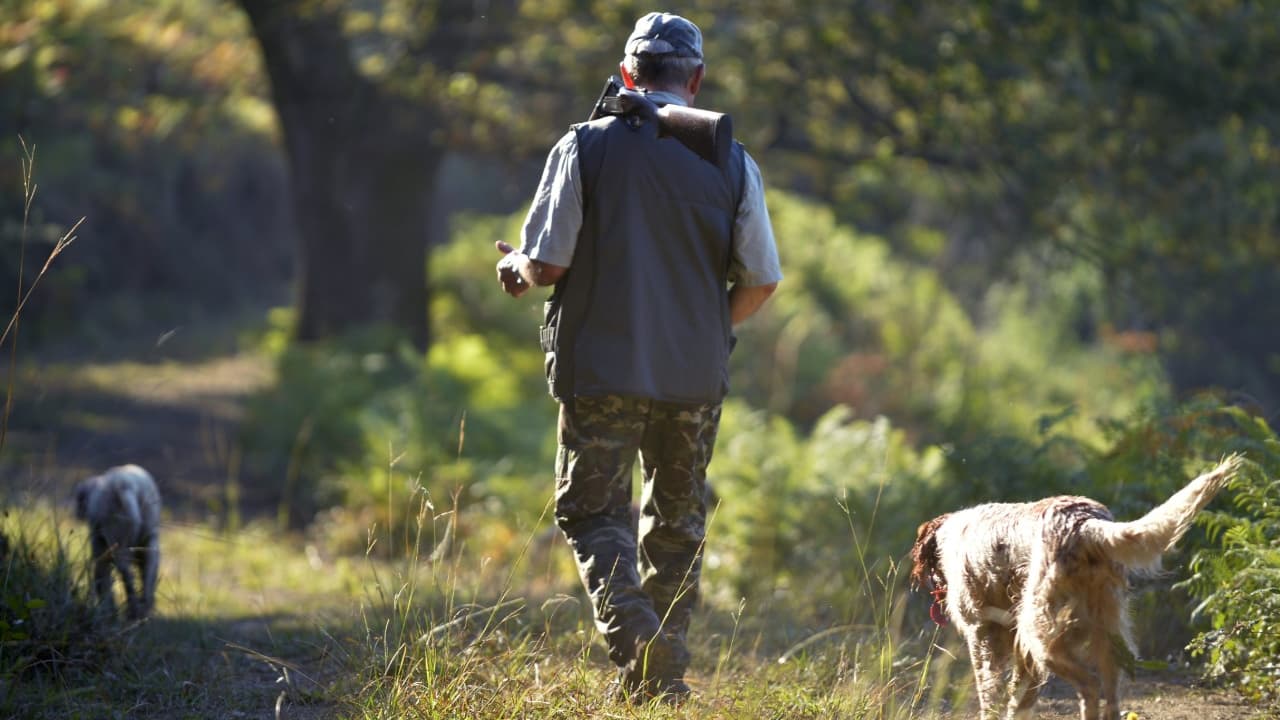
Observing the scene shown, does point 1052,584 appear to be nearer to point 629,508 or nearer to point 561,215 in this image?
point 629,508

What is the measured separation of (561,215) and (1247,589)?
8.65 ft

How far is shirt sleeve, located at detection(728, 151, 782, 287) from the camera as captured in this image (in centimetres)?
434

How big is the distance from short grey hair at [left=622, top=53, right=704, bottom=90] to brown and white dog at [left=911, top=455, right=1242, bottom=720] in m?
1.75

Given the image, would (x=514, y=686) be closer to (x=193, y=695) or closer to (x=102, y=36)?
(x=193, y=695)

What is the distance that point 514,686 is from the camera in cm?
420

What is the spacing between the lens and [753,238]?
4.35 m

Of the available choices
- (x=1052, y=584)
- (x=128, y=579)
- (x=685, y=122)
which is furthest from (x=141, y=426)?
(x=1052, y=584)

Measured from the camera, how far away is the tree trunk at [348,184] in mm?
11977

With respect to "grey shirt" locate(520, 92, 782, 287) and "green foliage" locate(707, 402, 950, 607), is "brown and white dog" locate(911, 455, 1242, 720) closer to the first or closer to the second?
"grey shirt" locate(520, 92, 782, 287)

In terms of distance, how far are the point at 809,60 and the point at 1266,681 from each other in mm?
6746

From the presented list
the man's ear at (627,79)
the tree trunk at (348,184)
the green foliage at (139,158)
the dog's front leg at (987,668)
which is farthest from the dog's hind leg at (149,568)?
the tree trunk at (348,184)

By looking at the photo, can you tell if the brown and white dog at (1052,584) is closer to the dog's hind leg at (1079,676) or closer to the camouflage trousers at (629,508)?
the dog's hind leg at (1079,676)

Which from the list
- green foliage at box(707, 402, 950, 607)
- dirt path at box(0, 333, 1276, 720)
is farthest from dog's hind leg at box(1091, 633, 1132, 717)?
green foliage at box(707, 402, 950, 607)

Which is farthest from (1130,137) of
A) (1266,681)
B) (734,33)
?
(1266,681)
